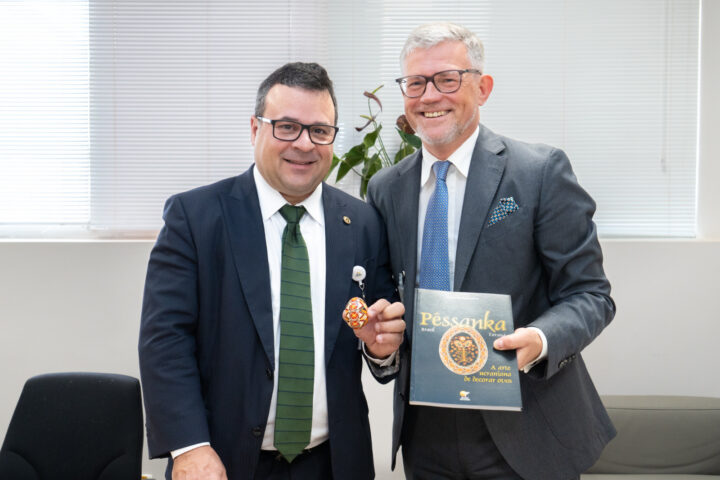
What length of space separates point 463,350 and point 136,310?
2.52m

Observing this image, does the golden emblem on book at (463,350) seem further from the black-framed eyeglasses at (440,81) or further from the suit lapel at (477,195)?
the black-framed eyeglasses at (440,81)

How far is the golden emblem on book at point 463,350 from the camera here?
1.52m

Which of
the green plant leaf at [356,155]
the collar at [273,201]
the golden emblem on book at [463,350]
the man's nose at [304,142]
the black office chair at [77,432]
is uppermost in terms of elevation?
the green plant leaf at [356,155]

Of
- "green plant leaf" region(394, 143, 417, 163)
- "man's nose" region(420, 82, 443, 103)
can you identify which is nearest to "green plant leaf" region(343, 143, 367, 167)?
"green plant leaf" region(394, 143, 417, 163)

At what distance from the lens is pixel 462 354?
1532 mm

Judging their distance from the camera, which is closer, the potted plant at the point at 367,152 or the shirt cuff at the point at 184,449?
the shirt cuff at the point at 184,449

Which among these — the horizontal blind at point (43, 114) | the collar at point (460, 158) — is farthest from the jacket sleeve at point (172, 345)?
the horizontal blind at point (43, 114)

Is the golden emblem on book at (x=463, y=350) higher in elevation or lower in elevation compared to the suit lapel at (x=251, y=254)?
lower

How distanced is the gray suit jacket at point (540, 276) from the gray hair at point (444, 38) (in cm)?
35

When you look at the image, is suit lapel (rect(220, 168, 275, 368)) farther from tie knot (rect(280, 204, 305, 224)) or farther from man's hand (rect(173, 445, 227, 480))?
man's hand (rect(173, 445, 227, 480))

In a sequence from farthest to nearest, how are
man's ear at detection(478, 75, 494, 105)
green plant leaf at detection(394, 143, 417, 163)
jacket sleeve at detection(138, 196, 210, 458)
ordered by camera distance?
green plant leaf at detection(394, 143, 417, 163), man's ear at detection(478, 75, 494, 105), jacket sleeve at detection(138, 196, 210, 458)

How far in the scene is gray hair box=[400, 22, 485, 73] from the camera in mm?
1854

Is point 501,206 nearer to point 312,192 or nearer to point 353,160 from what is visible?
point 312,192

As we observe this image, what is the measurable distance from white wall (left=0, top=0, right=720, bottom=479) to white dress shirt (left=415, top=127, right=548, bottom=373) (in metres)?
1.92
